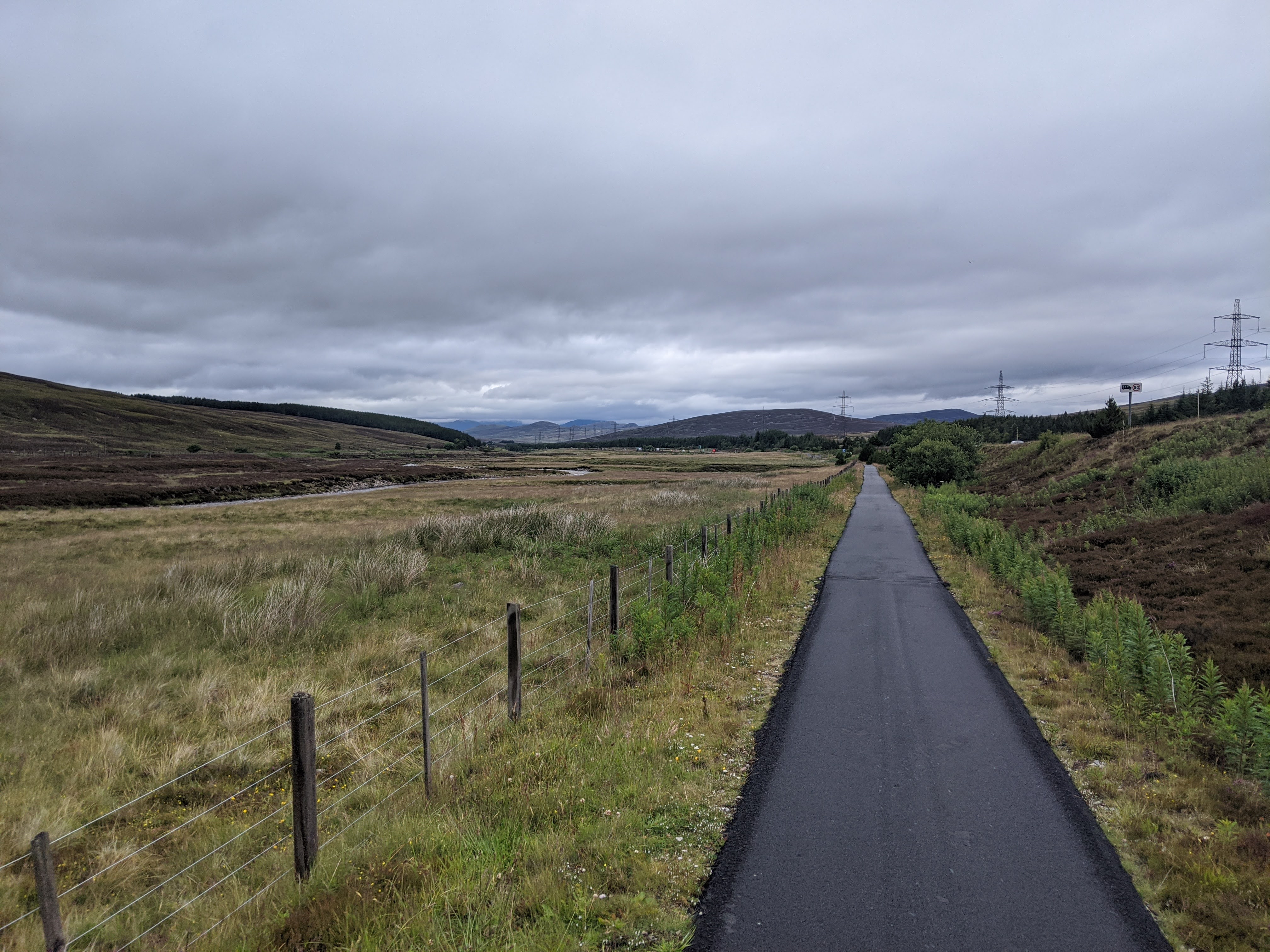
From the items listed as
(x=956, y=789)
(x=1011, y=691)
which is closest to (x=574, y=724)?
(x=956, y=789)

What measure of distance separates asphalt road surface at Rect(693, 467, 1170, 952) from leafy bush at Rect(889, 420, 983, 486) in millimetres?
49064

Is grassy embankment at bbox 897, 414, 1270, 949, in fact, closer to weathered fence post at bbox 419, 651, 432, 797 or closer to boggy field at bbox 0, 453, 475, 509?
weathered fence post at bbox 419, 651, 432, 797

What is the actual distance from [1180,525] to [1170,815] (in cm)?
1793

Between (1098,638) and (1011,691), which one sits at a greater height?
(1098,638)

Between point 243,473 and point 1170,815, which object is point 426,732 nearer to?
point 1170,815

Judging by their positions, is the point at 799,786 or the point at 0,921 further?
the point at 799,786

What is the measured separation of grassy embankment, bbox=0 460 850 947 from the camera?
4477 millimetres

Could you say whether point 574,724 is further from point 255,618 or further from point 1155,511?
point 1155,511

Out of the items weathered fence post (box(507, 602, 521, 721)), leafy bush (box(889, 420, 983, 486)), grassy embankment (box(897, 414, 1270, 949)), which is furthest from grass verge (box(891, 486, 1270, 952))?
leafy bush (box(889, 420, 983, 486))

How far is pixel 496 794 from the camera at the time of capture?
5.73 m

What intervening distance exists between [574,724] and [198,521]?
36767mm

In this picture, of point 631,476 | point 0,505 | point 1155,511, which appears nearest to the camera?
point 1155,511

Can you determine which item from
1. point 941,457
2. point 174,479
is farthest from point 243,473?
point 941,457

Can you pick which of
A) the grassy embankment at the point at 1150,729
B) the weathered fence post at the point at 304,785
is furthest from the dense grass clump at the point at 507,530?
the weathered fence post at the point at 304,785
